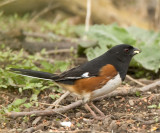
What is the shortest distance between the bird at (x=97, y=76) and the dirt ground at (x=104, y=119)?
19 cm

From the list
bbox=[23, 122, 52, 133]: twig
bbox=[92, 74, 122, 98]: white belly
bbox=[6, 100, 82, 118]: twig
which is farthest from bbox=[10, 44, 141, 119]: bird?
bbox=[23, 122, 52, 133]: twig

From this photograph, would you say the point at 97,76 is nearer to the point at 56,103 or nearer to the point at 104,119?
the point at 104,119

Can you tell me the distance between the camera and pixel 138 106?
3.96m

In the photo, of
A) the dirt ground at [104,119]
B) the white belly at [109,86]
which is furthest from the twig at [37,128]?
the white belly at [109,86]

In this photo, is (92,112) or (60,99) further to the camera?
(60,99)

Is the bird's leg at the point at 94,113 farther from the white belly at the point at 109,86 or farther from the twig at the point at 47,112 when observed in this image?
the white belly at the point at 109,86

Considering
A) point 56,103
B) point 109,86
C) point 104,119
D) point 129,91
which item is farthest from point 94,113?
point 129,91

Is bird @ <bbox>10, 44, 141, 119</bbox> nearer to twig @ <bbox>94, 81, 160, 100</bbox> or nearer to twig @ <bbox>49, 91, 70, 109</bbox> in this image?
twig @ <bbox>49, 91, 70, 109</bbox>

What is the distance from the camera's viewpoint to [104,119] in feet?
11.6

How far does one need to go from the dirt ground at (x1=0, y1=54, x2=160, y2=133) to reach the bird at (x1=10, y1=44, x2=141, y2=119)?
0.19 meters

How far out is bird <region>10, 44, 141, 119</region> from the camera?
3662mm

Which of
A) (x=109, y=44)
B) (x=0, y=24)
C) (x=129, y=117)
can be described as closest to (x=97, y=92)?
(x=129, y=117)

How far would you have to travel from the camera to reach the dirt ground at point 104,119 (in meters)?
3.32

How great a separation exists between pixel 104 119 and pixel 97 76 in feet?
1.70
